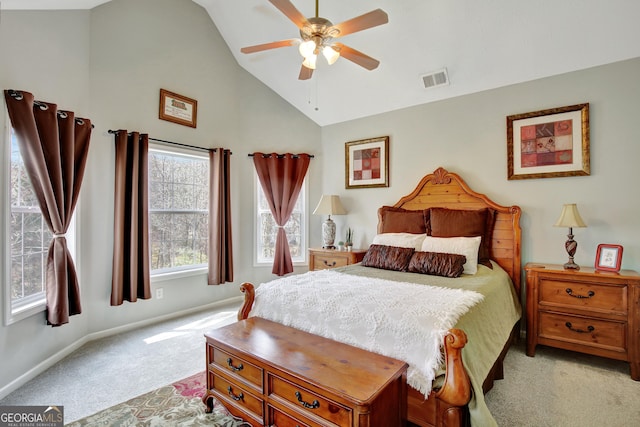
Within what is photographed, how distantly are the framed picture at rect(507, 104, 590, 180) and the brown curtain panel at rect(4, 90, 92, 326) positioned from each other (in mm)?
4175

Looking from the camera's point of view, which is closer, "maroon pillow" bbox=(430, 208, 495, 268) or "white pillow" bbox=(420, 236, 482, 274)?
"white pillow" bbox=(420, 236, 482, 274)

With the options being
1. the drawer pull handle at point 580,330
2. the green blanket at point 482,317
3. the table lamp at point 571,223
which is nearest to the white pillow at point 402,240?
the green blanket at point 482,317

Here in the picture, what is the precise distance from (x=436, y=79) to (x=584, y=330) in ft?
9.05

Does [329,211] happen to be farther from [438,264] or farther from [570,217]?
[570,217]

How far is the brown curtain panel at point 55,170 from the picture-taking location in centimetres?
227

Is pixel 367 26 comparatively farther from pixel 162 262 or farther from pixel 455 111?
pixel 162 262

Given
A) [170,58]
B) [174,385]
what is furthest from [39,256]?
[170,58]

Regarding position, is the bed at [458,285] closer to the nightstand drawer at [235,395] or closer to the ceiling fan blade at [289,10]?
Answer: the nightstand drawer at [235,395]

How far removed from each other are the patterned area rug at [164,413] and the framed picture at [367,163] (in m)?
3.16

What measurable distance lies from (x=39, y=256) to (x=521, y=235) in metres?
4.44

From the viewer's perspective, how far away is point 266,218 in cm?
466

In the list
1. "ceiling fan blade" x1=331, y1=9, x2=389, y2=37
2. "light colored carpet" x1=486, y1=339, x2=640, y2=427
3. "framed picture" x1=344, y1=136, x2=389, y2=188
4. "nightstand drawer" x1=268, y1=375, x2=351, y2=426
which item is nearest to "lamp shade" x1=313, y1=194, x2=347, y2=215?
"framed picture" x1=344, y1=136, x2=389, y2=188

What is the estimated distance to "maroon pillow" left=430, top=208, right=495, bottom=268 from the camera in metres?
3.24

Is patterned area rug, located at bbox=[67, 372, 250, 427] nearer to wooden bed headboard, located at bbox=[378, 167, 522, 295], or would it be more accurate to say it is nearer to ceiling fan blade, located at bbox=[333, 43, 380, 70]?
ceiling fan blade, located at bbox=[333, 43, 380, 70]
